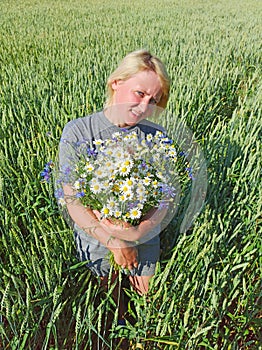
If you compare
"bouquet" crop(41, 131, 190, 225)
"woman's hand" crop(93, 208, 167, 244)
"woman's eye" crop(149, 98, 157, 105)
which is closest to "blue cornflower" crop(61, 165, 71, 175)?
"bouquet" crop(41, 131, 190, 225)

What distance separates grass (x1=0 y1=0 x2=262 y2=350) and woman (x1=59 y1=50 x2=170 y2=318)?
0.24 ft

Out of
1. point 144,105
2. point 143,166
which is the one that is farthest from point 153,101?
point 143,166

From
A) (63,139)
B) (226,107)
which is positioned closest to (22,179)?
(63,139)

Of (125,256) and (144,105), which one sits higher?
(144,105)

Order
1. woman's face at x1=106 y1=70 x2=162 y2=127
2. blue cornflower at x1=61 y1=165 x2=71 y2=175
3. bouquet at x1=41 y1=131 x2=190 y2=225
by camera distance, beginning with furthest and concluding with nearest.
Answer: woman's face at x1=106 y1=70 x2=162 y2=127 < blue cornflower at x1=61 y1=165 x2=71 y2=175 < bouquet at x1=41 y1=131 x2=190 y2=225

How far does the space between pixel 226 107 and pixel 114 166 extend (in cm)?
211

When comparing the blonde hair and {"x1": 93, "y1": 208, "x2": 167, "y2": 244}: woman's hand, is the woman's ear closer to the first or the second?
the blonde hair

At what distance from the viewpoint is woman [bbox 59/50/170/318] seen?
111cm

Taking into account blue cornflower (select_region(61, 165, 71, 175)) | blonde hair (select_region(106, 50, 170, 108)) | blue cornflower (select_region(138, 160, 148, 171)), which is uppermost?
blonde hair (select_region(106, 50, 170, 108))

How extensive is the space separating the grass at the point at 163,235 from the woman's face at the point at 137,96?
432 millimetres

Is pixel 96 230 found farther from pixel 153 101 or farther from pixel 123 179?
pixel 153 101

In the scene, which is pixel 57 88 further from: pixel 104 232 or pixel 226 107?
pixel 104 232

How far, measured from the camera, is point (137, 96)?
1.19 metres

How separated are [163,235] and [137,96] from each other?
62cm
